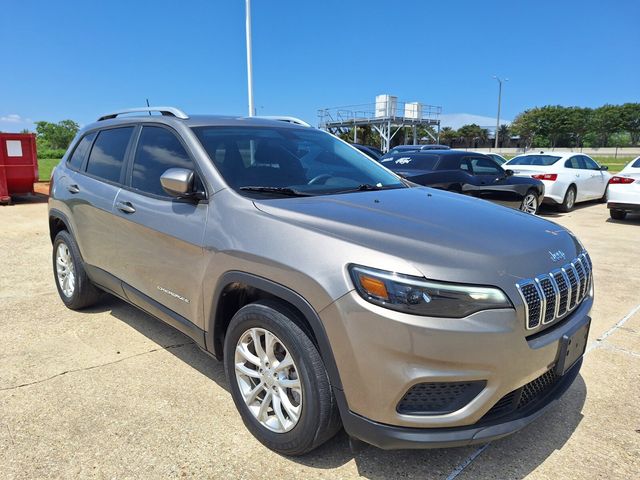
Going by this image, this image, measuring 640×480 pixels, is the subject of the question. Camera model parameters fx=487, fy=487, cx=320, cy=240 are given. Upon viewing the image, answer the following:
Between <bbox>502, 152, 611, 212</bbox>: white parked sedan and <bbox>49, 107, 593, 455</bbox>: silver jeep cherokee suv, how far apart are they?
915 centimetres

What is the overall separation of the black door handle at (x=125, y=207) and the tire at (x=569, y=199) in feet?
35.5

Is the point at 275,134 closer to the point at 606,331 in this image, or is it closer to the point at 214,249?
the point at 214,249

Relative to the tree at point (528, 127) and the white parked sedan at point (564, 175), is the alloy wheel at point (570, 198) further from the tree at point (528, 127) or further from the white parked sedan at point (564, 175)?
the tree at point (528, 127)

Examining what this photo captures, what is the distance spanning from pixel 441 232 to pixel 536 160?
11.4 meters

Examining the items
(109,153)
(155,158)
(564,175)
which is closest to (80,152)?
(109,153)

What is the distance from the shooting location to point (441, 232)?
91.6 inches

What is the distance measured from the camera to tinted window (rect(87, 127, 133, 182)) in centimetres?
374

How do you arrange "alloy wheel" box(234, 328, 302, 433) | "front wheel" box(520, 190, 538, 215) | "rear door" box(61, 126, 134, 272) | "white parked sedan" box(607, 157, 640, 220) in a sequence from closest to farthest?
"alloy wheel" box(234, 328, 302, 433), "rear door" box(61, 126, 134, 272), "white parked sedan" box(607, 157, 640, 220), "front wheel" box(520, 190, 538, 215)

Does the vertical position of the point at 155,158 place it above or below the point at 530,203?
above

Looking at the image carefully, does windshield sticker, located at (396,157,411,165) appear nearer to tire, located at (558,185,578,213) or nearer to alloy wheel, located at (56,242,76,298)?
tire, located at (558,185,578,213)

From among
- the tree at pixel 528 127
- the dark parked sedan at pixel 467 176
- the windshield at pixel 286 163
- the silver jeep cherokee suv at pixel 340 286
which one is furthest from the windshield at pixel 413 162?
the tree at pixel 528 127

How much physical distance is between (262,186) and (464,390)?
Result: 1.58 meters

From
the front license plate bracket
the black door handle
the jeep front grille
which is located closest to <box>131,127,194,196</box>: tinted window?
the black door handle

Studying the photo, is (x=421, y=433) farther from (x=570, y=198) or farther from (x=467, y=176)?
Answer: (x=570, y=198)
